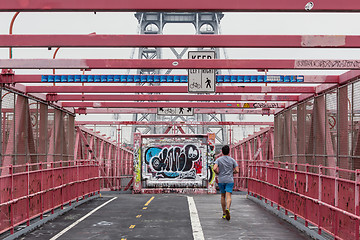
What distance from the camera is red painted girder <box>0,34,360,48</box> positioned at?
12.3m

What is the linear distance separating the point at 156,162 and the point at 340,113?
15.1m

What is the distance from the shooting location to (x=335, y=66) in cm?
1513

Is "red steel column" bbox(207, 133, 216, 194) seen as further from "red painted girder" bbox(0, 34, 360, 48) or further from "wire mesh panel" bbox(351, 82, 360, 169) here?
"red painted girder" bbox(0, 34, 360, 48)

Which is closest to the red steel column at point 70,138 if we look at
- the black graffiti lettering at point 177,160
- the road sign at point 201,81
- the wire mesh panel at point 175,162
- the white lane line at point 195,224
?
the wire mesh panel at point 175,162

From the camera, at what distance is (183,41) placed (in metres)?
12.3

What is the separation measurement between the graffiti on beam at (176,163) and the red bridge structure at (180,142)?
5 cm

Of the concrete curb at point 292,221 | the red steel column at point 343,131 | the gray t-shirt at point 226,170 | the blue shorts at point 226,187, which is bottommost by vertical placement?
the concrete curb at point 292,221

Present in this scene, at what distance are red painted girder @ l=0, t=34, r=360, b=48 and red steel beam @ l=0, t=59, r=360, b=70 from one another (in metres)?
2.27

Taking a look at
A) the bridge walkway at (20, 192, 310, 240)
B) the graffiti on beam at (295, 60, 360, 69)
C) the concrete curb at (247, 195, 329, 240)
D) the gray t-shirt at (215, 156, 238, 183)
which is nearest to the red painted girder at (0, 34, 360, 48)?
the graffiti on beam at (295, 60, 360, 69)
